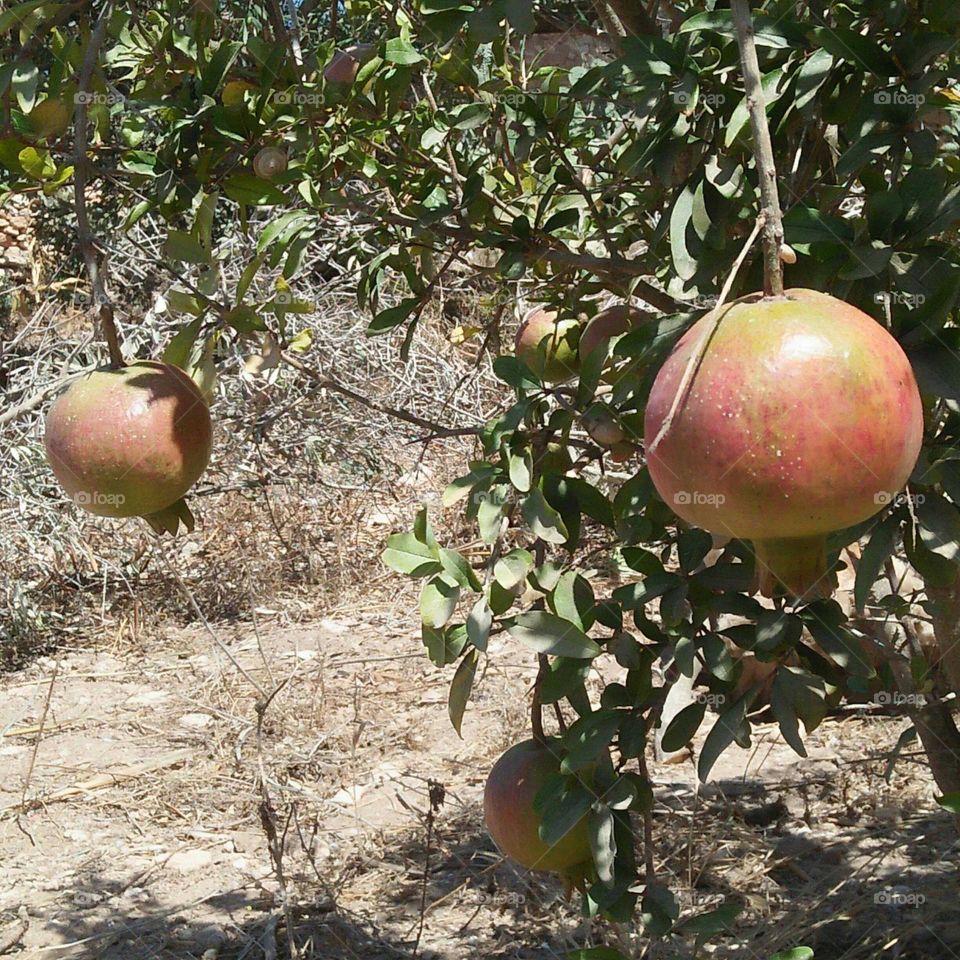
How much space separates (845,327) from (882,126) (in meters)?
0.55

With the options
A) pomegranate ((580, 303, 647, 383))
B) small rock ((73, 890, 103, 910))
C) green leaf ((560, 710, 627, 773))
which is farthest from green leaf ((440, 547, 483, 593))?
small rock ((73, 890, 103, 910))

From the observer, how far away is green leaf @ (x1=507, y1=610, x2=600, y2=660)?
1317 mm

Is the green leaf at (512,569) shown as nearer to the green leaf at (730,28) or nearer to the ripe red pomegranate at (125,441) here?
the ripe red pomegranate at (125,441)

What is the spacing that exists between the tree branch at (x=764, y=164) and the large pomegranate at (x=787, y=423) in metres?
0.03

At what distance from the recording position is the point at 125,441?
1347 millimetres

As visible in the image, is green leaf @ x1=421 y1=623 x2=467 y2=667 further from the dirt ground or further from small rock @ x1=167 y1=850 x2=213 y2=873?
small rock @ x1=167 y1=850 x2=213 y2=873

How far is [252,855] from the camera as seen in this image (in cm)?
311

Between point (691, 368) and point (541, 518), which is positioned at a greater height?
point (691, 368)

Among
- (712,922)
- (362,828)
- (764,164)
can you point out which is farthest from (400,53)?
(362,828)

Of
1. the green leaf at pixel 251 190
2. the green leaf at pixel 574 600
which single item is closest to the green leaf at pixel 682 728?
the green leaf at pixel 574 600

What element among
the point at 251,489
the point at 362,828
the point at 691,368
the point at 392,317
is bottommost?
the point at 362,828

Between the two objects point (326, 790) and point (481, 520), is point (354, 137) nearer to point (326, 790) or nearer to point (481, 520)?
point (481, 520)

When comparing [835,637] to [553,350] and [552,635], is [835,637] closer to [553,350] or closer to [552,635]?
[552,635]

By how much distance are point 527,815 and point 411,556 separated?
1.36 feet
